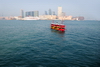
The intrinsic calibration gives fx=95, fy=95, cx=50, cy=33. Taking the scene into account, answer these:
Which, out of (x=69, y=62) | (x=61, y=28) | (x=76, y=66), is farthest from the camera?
(x=61, y=28)

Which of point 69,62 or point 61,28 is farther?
point 61,28

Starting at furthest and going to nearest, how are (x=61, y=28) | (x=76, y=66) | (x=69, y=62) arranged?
(x=61, y=28)
(x=69, y=62)
(x=76, y=66)

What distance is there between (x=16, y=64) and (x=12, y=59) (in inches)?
104

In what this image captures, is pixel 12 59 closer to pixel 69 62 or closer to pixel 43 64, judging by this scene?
pixel 43 64

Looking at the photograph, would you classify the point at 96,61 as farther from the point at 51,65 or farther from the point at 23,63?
the point at 23,63

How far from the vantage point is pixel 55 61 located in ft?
61.6

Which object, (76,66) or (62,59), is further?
(62,59)

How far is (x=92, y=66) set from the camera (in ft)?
56.2

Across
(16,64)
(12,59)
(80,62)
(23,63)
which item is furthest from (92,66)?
(12,59)

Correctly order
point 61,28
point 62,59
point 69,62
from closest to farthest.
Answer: point 69,62
point 62,59
point 61,28

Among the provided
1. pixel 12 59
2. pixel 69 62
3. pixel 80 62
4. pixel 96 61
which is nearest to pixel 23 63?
pixel 12 59

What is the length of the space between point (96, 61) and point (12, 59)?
1696cm

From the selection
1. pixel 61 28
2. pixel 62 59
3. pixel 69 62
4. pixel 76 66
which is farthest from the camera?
pixel 61 28

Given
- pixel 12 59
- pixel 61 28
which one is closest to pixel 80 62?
pixel 12 59
